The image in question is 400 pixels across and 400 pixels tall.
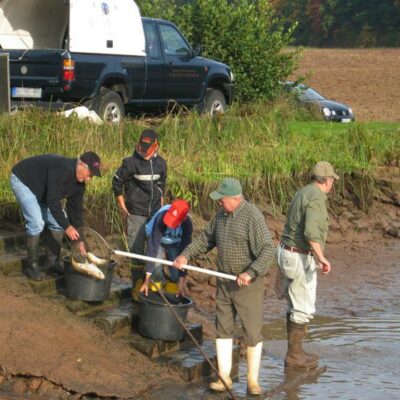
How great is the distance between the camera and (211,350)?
1007 centimetres

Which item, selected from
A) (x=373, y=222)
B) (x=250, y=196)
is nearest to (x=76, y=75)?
(x=250, y=196)

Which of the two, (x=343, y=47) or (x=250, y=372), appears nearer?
(x=250, y=372)

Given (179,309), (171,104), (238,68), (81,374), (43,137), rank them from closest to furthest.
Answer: (81,374)
(179,309)
(43,137)
(171,104)
(238,68)

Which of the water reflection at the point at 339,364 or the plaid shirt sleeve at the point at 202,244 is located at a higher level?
the plaid shirt sleeve at the point at 202,244

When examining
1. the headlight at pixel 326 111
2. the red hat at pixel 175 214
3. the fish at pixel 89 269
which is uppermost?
the red hat at pixel 175 214

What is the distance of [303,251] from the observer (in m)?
10.0

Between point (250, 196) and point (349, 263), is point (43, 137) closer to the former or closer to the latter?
point (250, 196)

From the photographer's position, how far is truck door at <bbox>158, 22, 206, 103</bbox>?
1836 cm

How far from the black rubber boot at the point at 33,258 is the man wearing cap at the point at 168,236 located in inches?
42.7

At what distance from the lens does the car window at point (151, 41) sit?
59.3ft

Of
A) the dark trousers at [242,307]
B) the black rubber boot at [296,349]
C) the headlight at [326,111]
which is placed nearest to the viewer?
the dark trousers at [242,307]

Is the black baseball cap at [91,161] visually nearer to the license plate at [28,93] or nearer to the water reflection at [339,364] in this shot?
the water reflection at [339,364]

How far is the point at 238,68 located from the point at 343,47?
43429 mm

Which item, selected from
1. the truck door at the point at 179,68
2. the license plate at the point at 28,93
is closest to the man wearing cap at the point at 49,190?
the license plate at the point at 28,93
